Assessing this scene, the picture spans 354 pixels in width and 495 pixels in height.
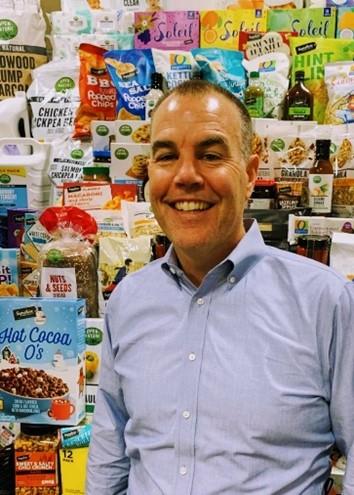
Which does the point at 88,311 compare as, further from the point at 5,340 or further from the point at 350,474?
the point at 350,474

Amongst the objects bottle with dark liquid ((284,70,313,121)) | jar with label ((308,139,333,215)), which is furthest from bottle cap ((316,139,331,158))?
bottle with dark liquid ((284,70,313,121))

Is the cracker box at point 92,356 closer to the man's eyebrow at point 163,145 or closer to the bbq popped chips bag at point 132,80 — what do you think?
the man's eyebrow at point 163,145

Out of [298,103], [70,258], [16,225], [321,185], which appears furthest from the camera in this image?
[298,103]

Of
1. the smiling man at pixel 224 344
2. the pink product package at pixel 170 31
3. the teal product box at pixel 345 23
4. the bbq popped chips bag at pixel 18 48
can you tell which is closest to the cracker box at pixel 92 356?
the smiling man at pixel 224 344

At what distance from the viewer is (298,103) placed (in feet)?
7.69

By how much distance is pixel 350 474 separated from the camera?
3.32 ft

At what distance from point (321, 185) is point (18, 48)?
2037 mm

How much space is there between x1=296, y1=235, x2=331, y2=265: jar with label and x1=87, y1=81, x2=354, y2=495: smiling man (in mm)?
623

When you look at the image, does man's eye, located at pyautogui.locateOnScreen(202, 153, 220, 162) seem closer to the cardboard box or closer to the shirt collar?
the shirt collar

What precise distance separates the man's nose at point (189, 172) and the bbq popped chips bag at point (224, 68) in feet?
4.43

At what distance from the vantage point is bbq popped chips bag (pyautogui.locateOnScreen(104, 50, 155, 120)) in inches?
94.1

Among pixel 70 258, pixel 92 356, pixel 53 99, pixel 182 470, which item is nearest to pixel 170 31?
pixel 53 99

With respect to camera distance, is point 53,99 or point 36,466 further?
point 53,99

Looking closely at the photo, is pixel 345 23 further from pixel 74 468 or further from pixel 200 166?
pixel 74 468
